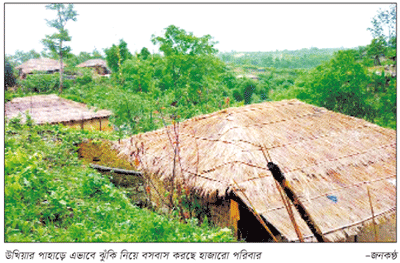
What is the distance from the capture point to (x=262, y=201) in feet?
13.6

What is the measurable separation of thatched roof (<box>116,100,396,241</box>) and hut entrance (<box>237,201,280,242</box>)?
745 mm

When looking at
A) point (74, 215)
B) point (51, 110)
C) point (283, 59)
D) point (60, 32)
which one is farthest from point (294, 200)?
point (283, 59)

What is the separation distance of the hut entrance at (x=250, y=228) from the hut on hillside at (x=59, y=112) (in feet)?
30.4

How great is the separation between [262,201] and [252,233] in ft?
4.00

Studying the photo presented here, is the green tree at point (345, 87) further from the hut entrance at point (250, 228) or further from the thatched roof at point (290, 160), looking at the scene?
the hut entrance at point (250, 228)

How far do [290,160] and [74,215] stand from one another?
308 centimetres

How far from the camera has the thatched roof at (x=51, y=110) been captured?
13.0m

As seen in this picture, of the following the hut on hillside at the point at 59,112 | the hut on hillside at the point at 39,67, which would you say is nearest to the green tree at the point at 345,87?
the hut on hillside at the point at 59,112

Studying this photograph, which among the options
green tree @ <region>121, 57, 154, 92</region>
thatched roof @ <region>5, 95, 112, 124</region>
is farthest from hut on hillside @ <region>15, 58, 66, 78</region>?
green tree @ <region>121, 57, 154, 92</region>

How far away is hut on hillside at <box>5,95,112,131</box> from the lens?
43.0 feet

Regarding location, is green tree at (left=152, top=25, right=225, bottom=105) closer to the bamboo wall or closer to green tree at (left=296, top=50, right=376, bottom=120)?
the bamboo wall

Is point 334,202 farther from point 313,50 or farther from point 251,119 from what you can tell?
point 313,50

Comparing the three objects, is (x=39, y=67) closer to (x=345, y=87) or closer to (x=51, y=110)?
(x=51, y=110)

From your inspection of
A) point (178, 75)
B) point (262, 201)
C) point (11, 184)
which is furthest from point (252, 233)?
point (178, 75)
